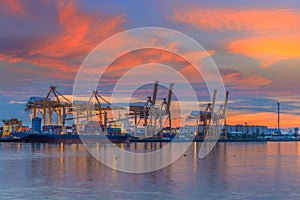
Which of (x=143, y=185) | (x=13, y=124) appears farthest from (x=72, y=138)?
(x=143, y=185)

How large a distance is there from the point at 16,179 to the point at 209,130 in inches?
5520

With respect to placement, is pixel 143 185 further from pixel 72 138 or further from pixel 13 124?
pixel 13 124

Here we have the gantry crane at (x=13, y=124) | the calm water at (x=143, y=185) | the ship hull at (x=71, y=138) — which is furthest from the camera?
the gantry crane at (x=13, y=124)

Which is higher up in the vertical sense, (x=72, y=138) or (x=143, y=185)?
(x=143, y=185)

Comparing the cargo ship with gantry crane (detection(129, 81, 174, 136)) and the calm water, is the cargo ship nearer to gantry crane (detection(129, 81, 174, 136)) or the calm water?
gantry crane (detection(129, 81, 174, 136))

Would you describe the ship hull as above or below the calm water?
below

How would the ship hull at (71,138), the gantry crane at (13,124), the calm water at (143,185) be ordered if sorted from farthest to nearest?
the gantry crane at (13,124)
the ship hull at (71,138)
the calm water at (143,185)

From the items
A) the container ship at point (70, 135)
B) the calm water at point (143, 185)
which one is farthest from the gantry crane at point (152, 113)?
the calm water at point (143, 185)

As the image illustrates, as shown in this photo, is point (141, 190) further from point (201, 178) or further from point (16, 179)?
point (16, 179)

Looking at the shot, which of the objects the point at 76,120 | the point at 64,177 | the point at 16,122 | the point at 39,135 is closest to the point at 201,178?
the point at 64,177

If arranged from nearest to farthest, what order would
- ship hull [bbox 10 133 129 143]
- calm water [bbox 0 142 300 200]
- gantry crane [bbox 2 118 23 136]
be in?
calm water [bbox 0 142 300 200], ship hull [bbox 10 133 129 143], gantry crane [bbox 2 118 23 136]

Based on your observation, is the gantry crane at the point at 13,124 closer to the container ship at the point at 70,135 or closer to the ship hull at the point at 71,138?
the container ship at the point at 70,135

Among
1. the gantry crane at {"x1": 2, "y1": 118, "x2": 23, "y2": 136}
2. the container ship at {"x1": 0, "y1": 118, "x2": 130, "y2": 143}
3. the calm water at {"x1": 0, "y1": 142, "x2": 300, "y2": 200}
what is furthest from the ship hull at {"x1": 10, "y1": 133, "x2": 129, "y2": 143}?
the calm water at {"x1": 0, "y1": 142, "x2": 300, "y2": 200}

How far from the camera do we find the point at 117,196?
1872 centimetres
